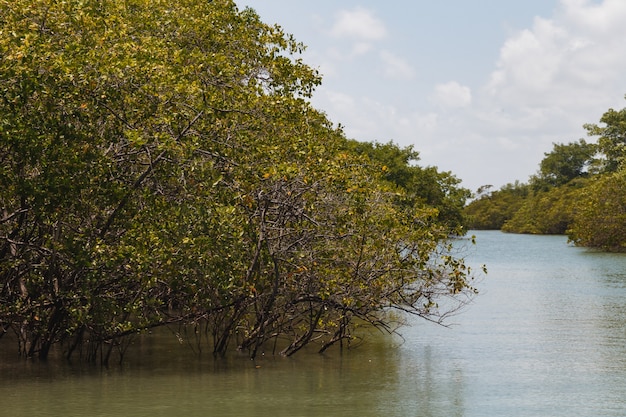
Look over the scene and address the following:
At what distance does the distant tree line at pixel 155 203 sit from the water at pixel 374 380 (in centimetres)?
76

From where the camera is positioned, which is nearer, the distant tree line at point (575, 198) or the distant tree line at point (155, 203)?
the distant tree line at point (155, 203)

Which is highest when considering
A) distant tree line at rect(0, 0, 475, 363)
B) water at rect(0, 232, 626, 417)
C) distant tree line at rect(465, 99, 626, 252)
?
distant tree line at rect(465, 99, 626, 252)

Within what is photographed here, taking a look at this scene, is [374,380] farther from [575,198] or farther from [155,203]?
[575,198]

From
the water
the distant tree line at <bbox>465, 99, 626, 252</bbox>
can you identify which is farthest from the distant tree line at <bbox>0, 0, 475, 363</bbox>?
the distant tree line at <bbox>465, 99, 626, 252</bbox>

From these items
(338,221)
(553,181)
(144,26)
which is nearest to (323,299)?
(338,221)

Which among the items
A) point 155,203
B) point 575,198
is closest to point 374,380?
point 155,203

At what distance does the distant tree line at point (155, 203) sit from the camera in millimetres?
12969

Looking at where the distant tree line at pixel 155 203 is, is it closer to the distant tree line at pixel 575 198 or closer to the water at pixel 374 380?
the water at pixel 374 380

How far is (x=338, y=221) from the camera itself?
586 inches

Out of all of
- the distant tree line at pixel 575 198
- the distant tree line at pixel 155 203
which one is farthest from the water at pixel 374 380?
the distant tree line at pixel 575 198

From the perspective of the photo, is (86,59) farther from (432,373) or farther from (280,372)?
(432,373)

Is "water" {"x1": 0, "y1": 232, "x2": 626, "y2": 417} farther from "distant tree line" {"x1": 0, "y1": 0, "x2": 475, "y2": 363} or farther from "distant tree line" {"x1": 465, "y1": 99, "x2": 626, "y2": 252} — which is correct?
"distant tree line" {"x1": 465, "y1": 99, "x2": 626, "y2": 252}

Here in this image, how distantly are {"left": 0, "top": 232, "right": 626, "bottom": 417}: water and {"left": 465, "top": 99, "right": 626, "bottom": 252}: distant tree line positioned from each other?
33.8 m

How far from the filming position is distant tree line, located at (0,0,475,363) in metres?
13.0
